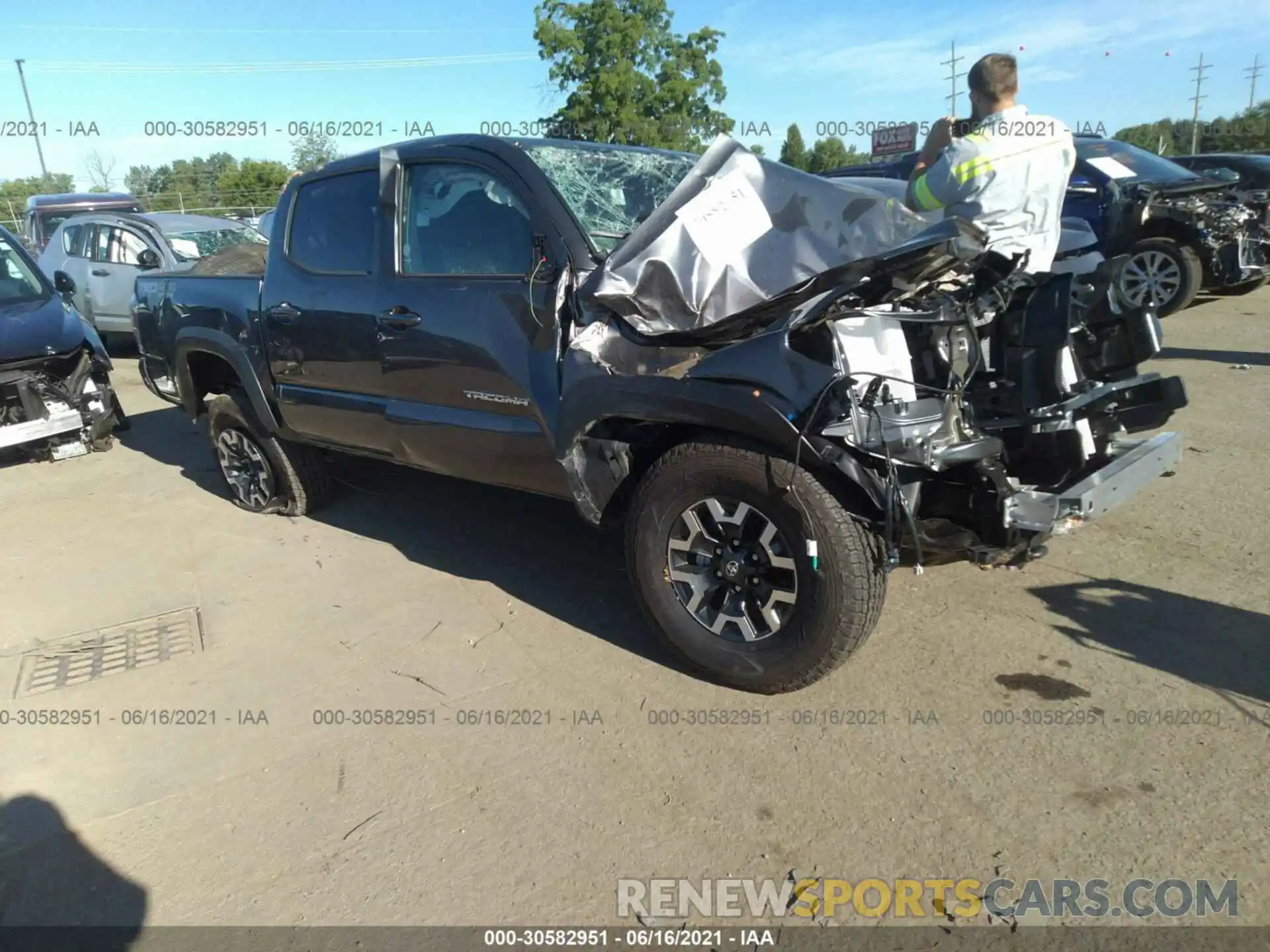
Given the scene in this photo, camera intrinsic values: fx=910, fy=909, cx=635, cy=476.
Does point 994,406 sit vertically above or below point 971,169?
below

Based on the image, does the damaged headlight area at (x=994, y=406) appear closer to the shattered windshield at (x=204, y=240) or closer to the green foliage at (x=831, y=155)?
the shattered windshield at (x=204, y=240)

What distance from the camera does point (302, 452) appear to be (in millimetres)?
5590

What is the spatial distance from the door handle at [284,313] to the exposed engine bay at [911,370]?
6.78ft

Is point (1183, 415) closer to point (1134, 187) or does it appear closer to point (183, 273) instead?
point (1134, 187)

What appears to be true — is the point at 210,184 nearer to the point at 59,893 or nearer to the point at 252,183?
the point at 252,183

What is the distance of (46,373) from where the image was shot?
7219 millimetres

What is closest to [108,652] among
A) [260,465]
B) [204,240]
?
[260,465]

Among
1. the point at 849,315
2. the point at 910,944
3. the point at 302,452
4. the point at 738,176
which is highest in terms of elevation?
the point at 738,176

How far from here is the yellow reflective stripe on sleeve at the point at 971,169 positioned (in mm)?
3594

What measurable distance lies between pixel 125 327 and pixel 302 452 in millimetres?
7823

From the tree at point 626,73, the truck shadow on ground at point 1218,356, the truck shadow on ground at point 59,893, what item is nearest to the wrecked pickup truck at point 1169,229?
the truck shadow on ground at point 1218,356

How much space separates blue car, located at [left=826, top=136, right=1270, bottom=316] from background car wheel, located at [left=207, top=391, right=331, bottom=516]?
592cm

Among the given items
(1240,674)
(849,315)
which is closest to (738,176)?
(849,315)

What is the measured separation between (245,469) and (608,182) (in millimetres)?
3339
